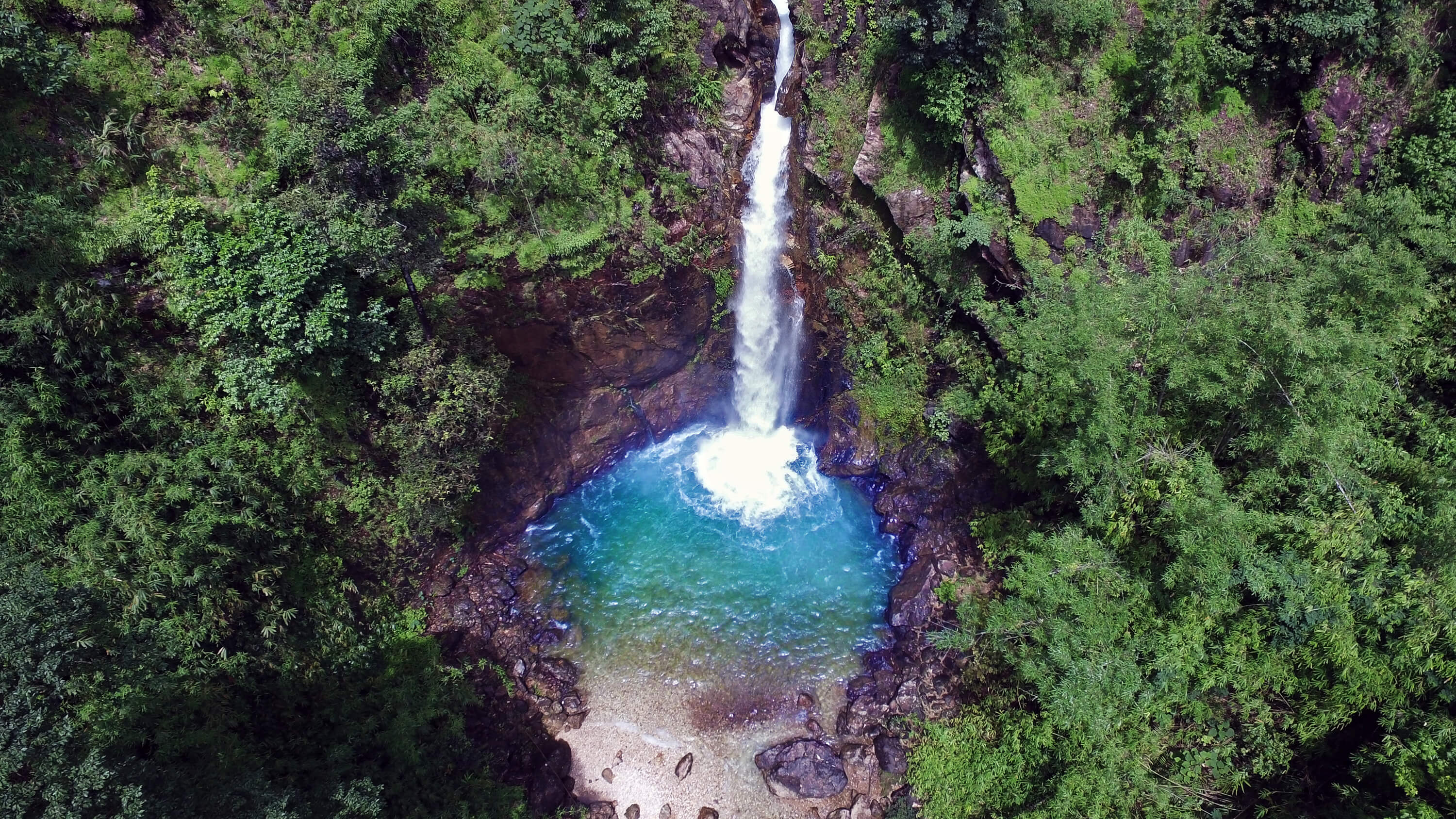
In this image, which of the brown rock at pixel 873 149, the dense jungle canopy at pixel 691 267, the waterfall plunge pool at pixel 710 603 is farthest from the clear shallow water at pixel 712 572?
the brown rock at pixel 873 149

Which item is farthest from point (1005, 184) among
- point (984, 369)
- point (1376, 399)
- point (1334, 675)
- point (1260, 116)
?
point (1334, 675)

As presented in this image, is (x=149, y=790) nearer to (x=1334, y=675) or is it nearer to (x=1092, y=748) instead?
(x=1092, y=748)

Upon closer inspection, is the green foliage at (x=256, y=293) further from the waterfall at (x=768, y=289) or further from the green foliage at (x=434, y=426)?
the waterfall at (x=768, y=289)

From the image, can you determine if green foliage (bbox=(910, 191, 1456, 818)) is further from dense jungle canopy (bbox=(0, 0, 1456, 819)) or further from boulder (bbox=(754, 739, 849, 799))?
boulder (bbox=(754, 739, 849, 799))

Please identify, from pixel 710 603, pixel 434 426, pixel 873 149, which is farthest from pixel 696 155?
pixel 710 603

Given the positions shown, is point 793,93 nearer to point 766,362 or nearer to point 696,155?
point 696,155

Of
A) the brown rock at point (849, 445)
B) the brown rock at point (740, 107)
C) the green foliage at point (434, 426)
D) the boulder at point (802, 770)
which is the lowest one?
the boulder at point (802, 770)
